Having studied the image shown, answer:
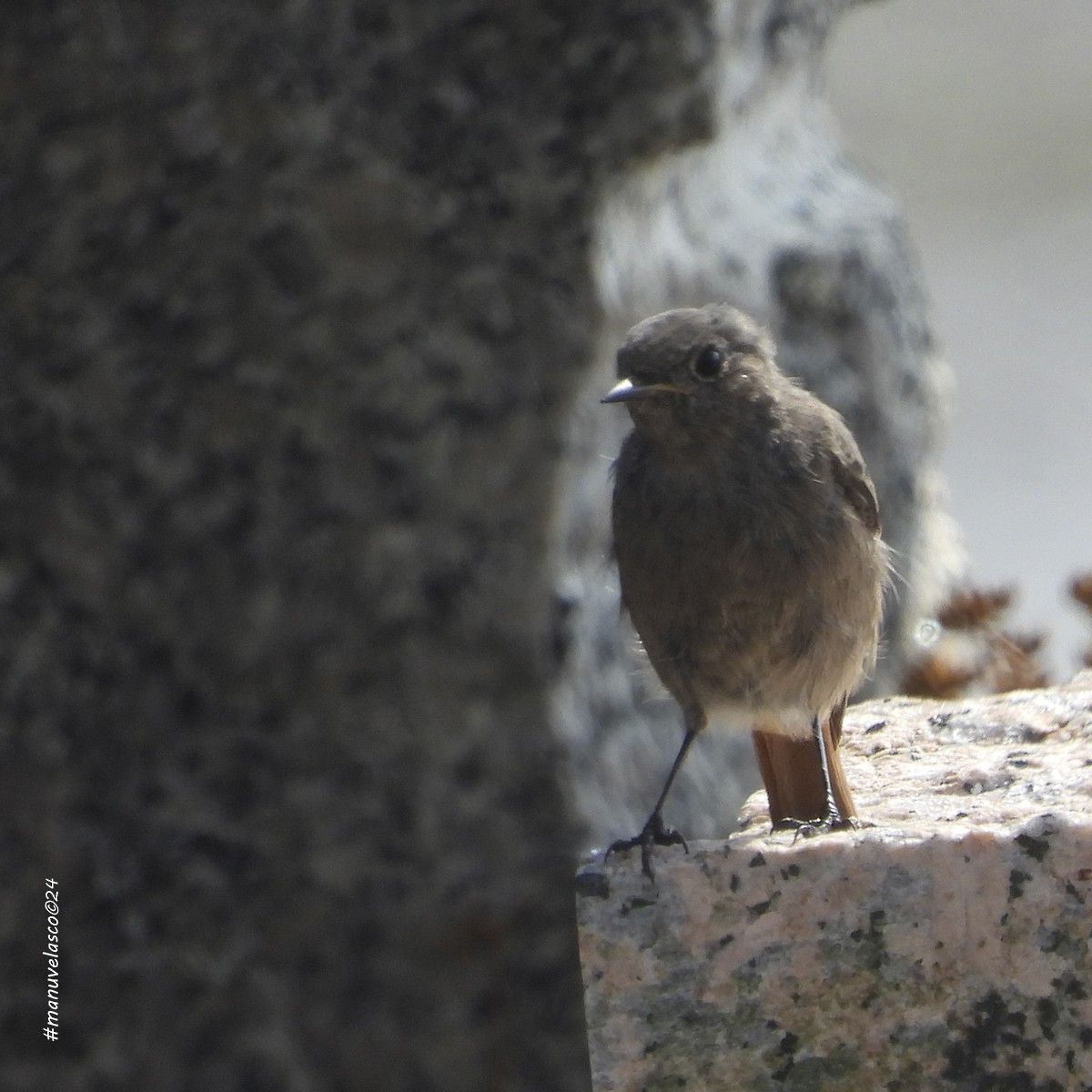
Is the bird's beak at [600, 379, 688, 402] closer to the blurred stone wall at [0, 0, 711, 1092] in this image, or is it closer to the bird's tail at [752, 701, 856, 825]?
the blurred stone wall at [0, 0, 711, 1092]

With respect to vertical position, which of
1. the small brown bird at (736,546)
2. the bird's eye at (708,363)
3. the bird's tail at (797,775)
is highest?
the bird's eye at (708,363)

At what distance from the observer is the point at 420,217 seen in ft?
11.7

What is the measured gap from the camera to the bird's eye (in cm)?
323

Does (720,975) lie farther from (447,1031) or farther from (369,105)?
(369,105)

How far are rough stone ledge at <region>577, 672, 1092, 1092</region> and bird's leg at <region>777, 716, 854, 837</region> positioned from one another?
26 centimetres

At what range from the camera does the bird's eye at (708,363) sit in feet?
10.6

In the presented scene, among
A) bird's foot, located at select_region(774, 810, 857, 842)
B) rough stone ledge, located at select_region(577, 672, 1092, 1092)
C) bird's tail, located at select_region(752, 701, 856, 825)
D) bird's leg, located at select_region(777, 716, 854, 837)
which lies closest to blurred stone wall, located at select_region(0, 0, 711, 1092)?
bird's tail, located at select_region(752, 701, 856, 825)

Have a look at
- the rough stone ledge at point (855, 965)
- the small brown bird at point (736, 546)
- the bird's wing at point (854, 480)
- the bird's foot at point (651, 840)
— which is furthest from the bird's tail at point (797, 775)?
the rough stone ledge at point (855, 965)

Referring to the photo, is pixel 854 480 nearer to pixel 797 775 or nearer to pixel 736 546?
pixel 736 546

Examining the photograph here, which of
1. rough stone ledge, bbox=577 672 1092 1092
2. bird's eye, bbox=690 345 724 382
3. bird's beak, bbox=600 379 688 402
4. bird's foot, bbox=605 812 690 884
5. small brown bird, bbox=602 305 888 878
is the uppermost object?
bird's eye, bbox=690 345 724 382

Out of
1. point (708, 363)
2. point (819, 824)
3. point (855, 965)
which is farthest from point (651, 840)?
point (708, 363)

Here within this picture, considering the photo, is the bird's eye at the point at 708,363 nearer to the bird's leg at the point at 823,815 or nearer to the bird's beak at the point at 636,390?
the bird's beak at the point at 636,390

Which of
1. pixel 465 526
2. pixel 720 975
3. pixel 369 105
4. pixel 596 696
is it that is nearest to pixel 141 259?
pixel 369 105

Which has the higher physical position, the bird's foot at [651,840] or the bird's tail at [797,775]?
the bird's tail at [797,775]
